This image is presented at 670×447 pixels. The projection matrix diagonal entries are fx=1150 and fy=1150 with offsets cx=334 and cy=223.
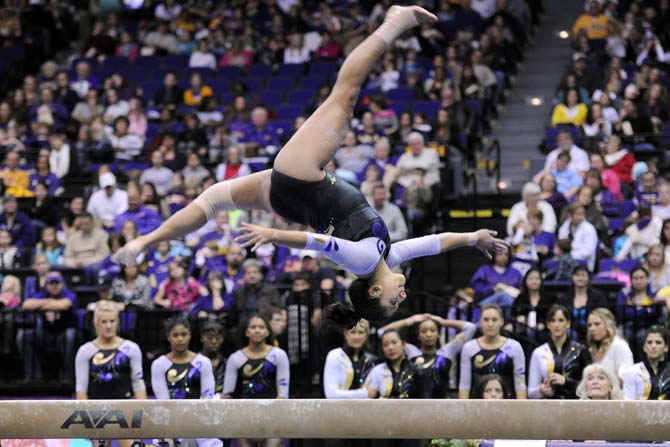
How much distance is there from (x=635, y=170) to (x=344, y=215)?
6.97 m

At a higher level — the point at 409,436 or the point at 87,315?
the point at 87,315

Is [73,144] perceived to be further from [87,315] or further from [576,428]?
[576,428]

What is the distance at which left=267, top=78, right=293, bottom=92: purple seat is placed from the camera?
15.8 m

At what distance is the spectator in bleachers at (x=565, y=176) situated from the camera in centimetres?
1225

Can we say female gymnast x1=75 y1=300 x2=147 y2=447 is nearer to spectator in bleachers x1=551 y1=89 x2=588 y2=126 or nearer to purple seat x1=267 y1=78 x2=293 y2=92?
spectator in bleachers x1=551 y1=89 x2=588 y2=126

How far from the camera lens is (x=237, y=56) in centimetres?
1662

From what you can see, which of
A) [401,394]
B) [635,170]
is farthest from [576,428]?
[635,170]

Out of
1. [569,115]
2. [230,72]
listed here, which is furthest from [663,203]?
[230,72]

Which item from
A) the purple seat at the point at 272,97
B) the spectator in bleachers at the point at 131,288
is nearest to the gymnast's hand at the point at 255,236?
the spectator in bleachers at the point at 131,288

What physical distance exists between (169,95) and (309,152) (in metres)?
9.82

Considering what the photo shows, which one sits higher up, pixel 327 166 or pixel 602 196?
pixel 327 166

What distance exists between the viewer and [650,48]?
14.6 metres

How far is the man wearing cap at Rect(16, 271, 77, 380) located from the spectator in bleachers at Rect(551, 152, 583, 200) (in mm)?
5248

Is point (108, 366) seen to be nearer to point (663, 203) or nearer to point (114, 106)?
point (663, 203)
